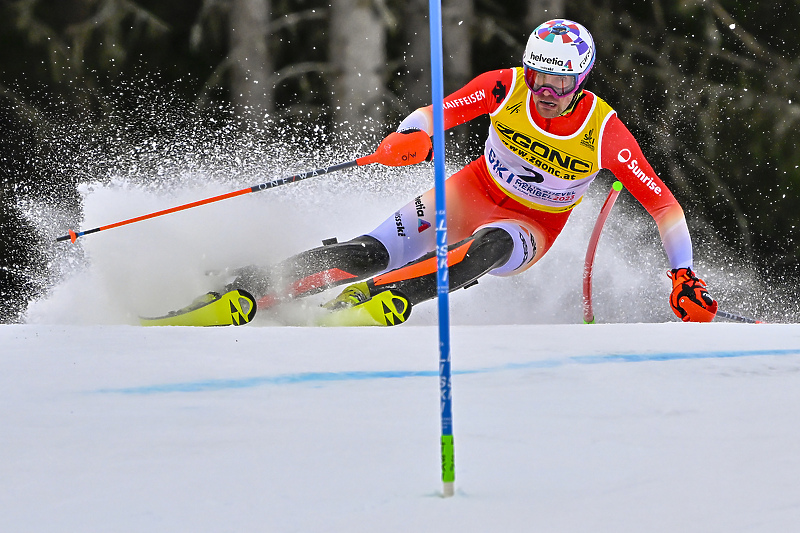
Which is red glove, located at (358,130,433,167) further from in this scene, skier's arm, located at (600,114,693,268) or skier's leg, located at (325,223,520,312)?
skier's arm, located at (600,114,693,268)

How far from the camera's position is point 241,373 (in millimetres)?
2361

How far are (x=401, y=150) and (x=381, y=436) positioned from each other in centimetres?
227

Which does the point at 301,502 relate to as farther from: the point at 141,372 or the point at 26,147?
the point at 26,147

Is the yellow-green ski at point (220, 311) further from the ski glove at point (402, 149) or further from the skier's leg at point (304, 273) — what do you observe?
the ski glove at point (402, 149)

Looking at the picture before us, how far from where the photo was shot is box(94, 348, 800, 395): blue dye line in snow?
85.3 inches

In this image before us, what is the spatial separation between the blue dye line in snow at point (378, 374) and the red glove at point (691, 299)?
828mm

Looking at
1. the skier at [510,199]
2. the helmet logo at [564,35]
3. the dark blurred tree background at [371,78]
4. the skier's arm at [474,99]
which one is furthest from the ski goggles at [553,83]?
the dark blurred tree background at [371,78]

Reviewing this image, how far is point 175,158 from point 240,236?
1.78 meters

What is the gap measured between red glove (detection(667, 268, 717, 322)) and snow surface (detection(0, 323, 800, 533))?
0.83 m

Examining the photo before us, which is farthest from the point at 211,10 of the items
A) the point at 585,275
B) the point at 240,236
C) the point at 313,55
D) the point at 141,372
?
the point at 141,372

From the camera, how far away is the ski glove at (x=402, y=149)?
383cm

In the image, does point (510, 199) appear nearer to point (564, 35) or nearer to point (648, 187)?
point (648, 187)

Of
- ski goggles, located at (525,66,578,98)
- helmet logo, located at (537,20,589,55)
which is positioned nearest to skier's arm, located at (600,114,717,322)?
ski goggles, located at (525,66,578,98)

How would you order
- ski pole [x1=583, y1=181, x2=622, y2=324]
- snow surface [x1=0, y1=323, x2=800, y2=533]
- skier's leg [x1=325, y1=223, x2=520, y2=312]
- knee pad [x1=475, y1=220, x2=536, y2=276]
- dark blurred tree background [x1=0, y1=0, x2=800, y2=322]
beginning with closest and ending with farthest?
snow surface [x1=0, y1=323, x2=800, y2=533], skier's leg [x1=325, y1=223, x2=520, y2=312], knee pad [x1=475, y1=220, x2=536, y2=276], ski pole [x1=583, y1=181, x2=622, y2=324], dark blurred tree background [x1=0, y1=0, x2=800, y2=322]
